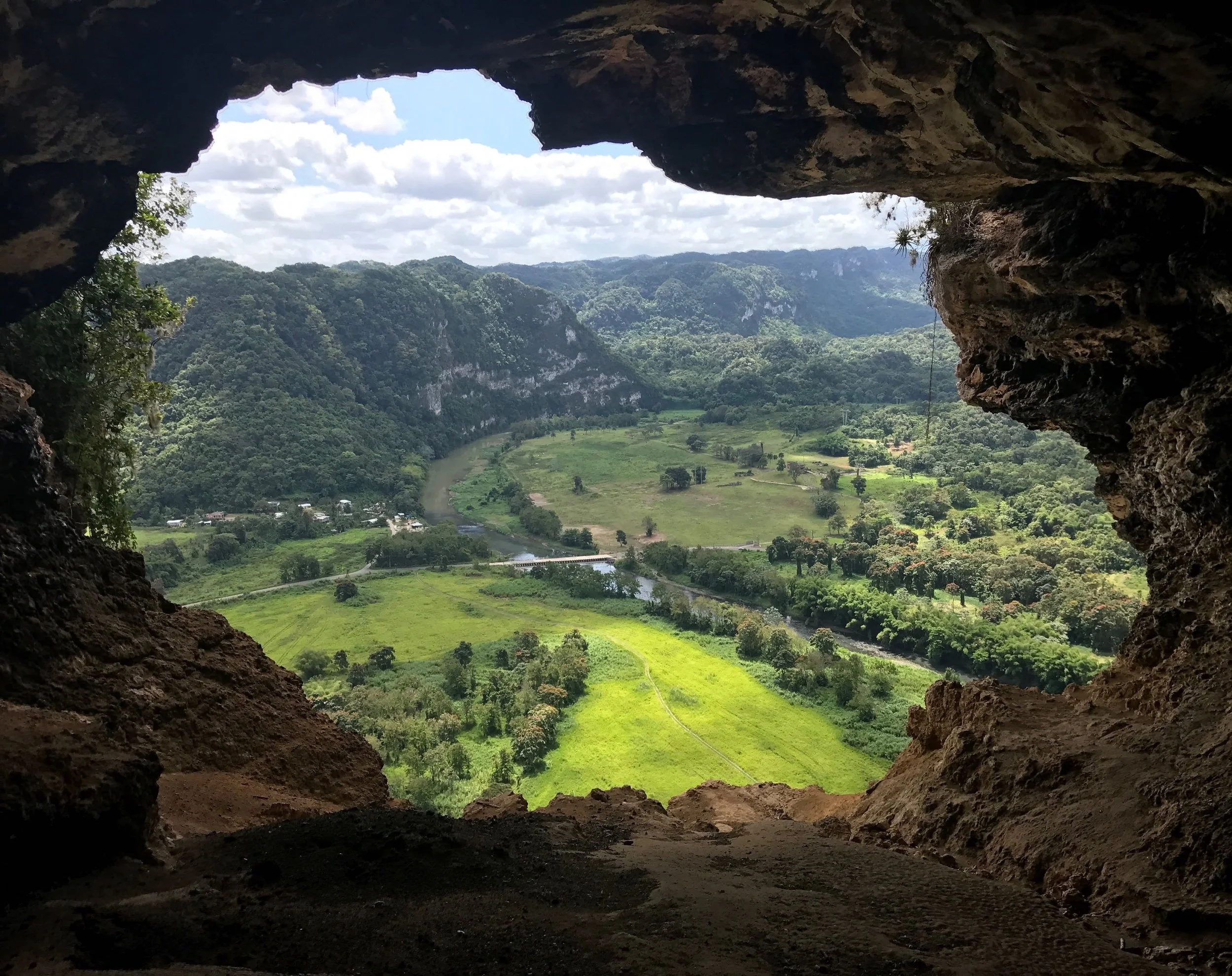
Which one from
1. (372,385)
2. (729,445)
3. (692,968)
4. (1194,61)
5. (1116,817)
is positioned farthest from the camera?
(372,385)

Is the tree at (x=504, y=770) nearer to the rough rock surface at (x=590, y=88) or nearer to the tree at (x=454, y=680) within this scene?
the tree at (x=454, y=680)

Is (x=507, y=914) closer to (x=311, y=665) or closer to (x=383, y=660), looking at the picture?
(x=311, y=665)

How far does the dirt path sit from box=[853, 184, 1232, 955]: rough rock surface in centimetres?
2620

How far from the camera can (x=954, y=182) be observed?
12617mm

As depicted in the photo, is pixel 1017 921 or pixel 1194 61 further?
pixel 1017 921

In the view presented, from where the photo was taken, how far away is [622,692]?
4872cm

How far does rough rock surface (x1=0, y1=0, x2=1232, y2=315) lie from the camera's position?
9.49 m

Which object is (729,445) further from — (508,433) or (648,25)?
(648,25)

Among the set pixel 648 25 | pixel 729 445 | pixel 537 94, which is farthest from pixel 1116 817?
pixel 729 445

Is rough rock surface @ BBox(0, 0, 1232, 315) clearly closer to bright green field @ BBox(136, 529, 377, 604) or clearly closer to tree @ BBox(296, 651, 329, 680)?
tree @ BBox(296, 651, 329, 680)

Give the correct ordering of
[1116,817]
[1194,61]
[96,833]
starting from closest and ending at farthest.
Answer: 1. [1194,61]
2. [96,833]
3. [1116,817]

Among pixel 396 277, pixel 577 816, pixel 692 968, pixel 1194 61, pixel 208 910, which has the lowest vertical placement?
pixel 577 816

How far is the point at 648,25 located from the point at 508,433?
5955 inches

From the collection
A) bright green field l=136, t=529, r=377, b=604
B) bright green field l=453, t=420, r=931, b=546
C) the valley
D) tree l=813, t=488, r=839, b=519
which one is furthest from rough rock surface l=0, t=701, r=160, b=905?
tree l=813, t=488, r=839, b=519
